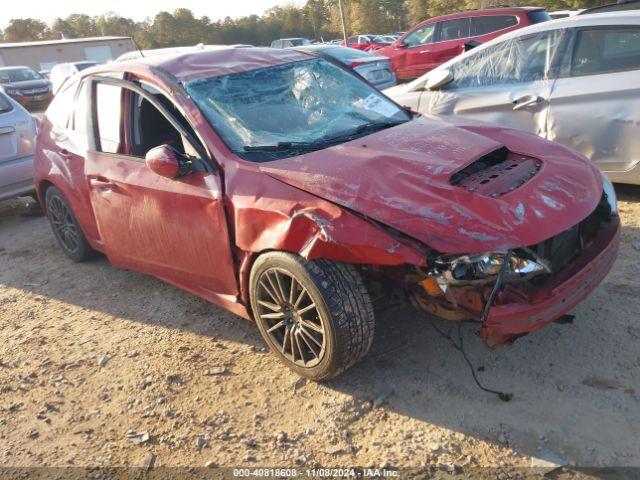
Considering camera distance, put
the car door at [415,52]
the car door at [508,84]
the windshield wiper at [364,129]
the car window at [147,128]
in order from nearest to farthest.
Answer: the windshield wiper at [364,129]
the car window at [147,128]
the car door at [508,84]
the car door at [415,52]

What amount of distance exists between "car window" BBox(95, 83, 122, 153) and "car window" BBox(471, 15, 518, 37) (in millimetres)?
10116

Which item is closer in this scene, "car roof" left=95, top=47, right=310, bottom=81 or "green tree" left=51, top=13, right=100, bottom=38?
"car roof" left=95, top=47, right=310, bottom=81

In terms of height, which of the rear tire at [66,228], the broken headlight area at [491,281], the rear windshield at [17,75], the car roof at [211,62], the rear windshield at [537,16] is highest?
the car roof at [211,62]

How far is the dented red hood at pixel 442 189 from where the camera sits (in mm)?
2521

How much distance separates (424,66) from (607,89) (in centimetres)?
895

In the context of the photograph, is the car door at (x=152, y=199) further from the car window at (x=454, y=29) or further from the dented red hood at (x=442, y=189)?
the car window at (x=454, y=29)

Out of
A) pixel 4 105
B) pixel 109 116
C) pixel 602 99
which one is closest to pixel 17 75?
pixel 4 105

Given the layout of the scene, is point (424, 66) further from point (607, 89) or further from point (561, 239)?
point (561, 239)

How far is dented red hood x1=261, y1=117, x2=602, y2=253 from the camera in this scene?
252cm

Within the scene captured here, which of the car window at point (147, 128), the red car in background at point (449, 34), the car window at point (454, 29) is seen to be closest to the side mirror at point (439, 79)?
the car window at point (147, 128)

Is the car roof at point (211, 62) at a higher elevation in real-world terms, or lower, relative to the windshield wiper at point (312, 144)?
higher

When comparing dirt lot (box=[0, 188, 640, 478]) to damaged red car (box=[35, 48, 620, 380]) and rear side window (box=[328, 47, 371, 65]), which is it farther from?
rear side window (box=[328, 47, 371, 65])

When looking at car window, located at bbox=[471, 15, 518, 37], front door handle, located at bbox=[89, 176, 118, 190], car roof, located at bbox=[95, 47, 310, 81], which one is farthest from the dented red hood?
car window, located at bbox=[471, 15, 518, 37]

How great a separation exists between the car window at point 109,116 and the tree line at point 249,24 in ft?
152
